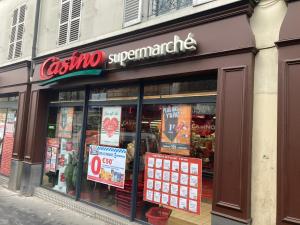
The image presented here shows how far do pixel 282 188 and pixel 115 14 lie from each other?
496cm

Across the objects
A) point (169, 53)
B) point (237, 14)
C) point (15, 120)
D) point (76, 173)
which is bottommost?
point (76, 173)

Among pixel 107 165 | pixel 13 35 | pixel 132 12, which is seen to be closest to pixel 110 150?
pixel 107 165

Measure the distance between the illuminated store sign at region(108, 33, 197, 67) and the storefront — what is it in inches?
0.7

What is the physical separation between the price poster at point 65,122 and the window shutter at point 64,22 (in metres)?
1.83

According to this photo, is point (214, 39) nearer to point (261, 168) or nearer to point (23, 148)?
point (261, 168)

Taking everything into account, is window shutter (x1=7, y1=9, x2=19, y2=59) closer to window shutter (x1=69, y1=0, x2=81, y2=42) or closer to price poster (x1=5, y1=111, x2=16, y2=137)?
price poster (x1=5, y1=111, x2=16, y2=137)

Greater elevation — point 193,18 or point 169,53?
point 193,18

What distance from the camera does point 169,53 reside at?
5422 mm

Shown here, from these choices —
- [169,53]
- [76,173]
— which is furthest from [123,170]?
[169,53]

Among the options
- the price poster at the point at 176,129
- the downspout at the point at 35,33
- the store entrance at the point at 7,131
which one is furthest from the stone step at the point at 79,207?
the downspout at the point at 35,33

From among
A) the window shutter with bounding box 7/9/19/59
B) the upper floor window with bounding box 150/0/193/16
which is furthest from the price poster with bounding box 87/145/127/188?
the window shutter with bounding box 7/9/19/59

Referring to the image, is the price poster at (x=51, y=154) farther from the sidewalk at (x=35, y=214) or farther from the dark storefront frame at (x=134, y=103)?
the dark storefront frame at (x=134, y=103)

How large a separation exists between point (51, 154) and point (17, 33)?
4471 millimetres

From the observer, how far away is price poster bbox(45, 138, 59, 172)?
841 centimetres
